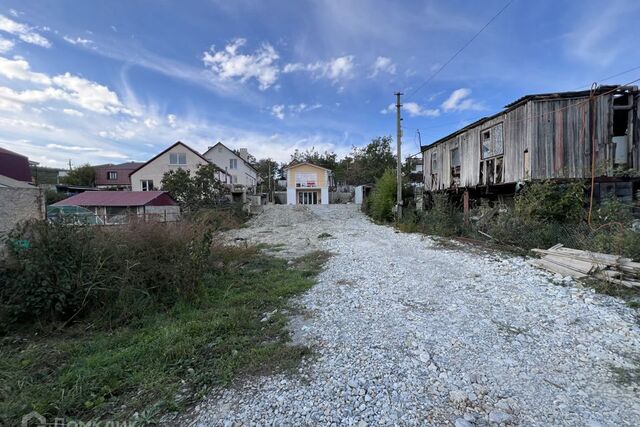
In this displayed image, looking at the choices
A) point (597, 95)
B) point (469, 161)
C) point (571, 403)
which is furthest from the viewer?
point (469, 161)

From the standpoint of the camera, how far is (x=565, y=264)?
18.5ft

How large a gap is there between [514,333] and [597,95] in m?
10.3

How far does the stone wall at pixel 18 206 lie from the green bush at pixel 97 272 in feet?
2.24

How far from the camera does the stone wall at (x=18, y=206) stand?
14.1ft

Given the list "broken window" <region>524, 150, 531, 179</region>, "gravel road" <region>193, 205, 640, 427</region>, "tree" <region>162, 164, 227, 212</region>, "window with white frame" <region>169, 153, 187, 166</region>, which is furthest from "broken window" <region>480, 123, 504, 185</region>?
"window with white frame" <region>169, 153, 187, 166</region>

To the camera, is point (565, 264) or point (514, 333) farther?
point (565, 264)

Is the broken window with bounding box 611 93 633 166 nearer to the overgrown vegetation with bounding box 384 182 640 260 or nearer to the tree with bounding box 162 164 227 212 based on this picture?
the overgrown vegetation with bounding box 384 182 640 260

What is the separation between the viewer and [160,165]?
2867cm

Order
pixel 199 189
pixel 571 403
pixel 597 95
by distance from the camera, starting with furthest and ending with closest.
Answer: pixel 199 189
pixel 597 95
pixel 571 403

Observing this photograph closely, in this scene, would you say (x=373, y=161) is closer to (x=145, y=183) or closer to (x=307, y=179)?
(x=307, y=179)

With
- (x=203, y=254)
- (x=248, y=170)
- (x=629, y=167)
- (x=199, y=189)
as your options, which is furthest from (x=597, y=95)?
(x=248, y=170)

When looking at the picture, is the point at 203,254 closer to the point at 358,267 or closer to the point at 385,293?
the point at 385,293

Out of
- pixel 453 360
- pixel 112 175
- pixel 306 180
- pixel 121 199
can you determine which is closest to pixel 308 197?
pixel 306 180

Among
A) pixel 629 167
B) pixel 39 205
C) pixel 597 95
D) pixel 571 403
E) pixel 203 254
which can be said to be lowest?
pixel 571 403
